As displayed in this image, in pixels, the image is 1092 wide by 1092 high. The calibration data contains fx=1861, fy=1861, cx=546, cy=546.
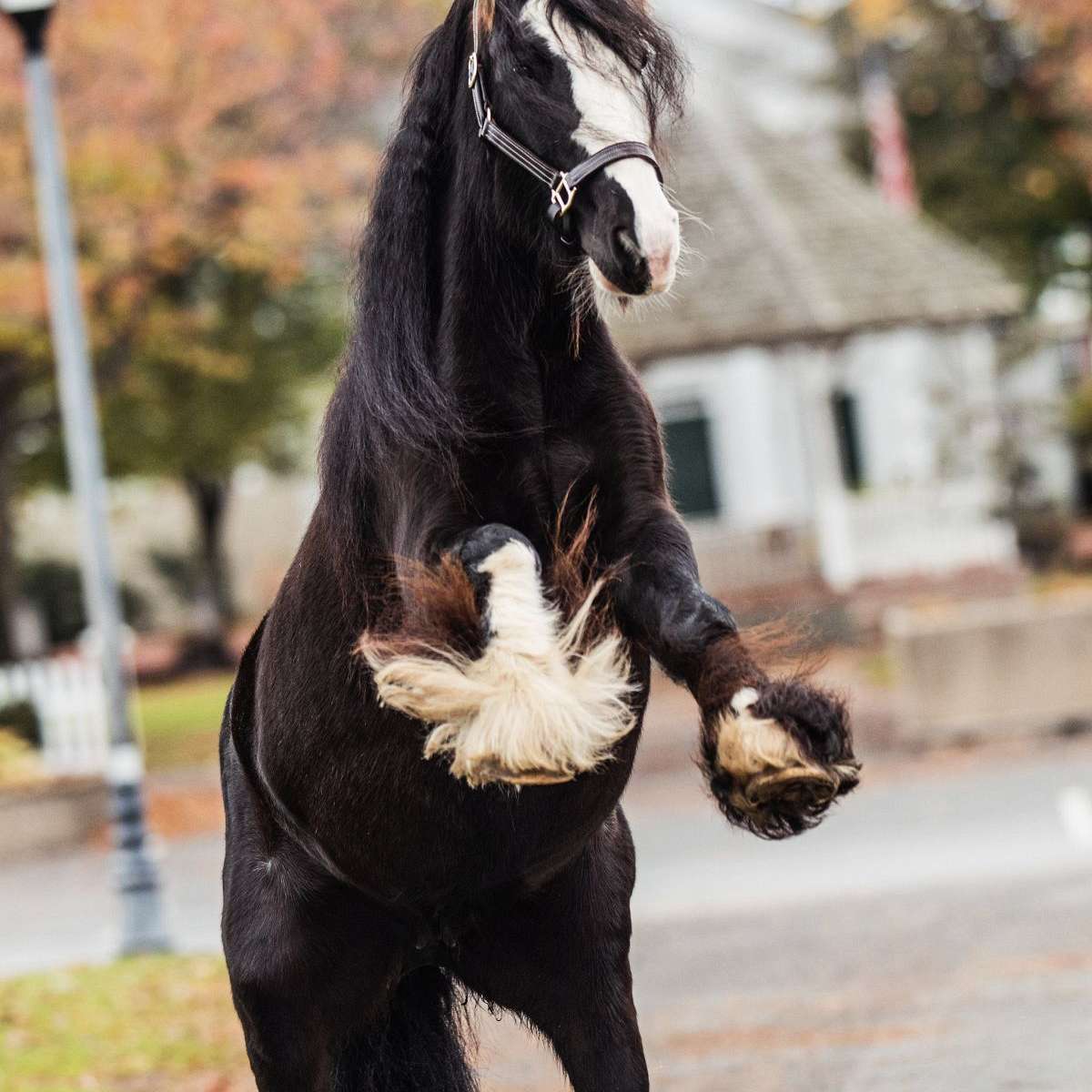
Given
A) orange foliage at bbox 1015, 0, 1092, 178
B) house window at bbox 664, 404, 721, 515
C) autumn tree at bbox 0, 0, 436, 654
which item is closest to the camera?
autumn tree at bbox 0, 0, 436, 654

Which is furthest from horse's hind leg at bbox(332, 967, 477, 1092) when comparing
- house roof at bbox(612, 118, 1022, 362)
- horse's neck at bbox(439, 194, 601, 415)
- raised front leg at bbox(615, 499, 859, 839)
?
house roof at bbox(612, 118, 1022, 362)

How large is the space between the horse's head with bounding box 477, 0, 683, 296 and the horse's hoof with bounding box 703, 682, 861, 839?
0.72 metres

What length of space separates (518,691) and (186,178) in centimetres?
1663

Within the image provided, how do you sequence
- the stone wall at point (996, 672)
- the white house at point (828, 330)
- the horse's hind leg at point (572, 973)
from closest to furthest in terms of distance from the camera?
the horse's hind leg at point (572, 973) < the stone wall at point (996, 672) < the white house at point (828, 330)

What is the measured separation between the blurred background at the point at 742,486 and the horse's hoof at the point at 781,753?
0.44 m

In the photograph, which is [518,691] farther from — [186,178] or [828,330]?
[828,330]

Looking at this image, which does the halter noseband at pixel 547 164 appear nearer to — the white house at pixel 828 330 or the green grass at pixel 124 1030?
the green grass at pixel 124 1030

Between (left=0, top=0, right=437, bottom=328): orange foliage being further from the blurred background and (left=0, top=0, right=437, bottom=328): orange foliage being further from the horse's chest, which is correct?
the horse's chest

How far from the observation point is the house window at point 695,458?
29.5 metres

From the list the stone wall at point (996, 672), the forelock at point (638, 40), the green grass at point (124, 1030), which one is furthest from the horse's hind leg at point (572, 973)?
the stone wall at point (996, 672)

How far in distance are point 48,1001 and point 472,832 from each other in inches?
239

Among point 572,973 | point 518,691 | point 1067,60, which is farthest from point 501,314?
point 1067,60

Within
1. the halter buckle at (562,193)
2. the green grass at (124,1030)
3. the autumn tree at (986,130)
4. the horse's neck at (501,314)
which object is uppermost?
the autumn tree at (986,130)

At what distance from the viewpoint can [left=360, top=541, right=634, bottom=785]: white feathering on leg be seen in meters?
3.08
